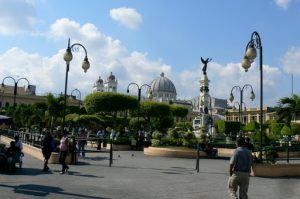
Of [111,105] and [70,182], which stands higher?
[111,105]

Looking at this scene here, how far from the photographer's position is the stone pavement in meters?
11.3

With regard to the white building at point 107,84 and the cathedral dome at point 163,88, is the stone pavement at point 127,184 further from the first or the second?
the cathedral dome at point 163,88

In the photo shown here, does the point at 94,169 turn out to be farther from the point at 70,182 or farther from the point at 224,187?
the point at 224,187

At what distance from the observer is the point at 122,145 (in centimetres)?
3362

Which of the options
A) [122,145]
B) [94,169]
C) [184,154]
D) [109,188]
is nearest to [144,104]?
[122,145]

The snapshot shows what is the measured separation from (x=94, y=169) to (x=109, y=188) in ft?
16.3

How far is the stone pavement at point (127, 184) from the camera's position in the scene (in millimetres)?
11341

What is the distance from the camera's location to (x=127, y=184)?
43.7ft

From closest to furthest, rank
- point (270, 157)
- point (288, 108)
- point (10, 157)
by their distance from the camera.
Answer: point (10, 157)
point (270, 157)
point (288, 108)

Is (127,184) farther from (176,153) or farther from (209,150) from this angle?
(209,150)

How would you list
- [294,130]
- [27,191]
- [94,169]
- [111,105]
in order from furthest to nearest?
1. [111,105]
2. [294,130]
3. [94,169]
4. [27,191]

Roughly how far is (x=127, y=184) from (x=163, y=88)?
16919 centimetres

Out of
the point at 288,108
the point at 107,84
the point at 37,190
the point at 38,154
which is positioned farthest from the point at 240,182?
the point at 107,84

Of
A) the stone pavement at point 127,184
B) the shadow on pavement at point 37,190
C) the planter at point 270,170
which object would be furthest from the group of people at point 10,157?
the planter at point 270,170
